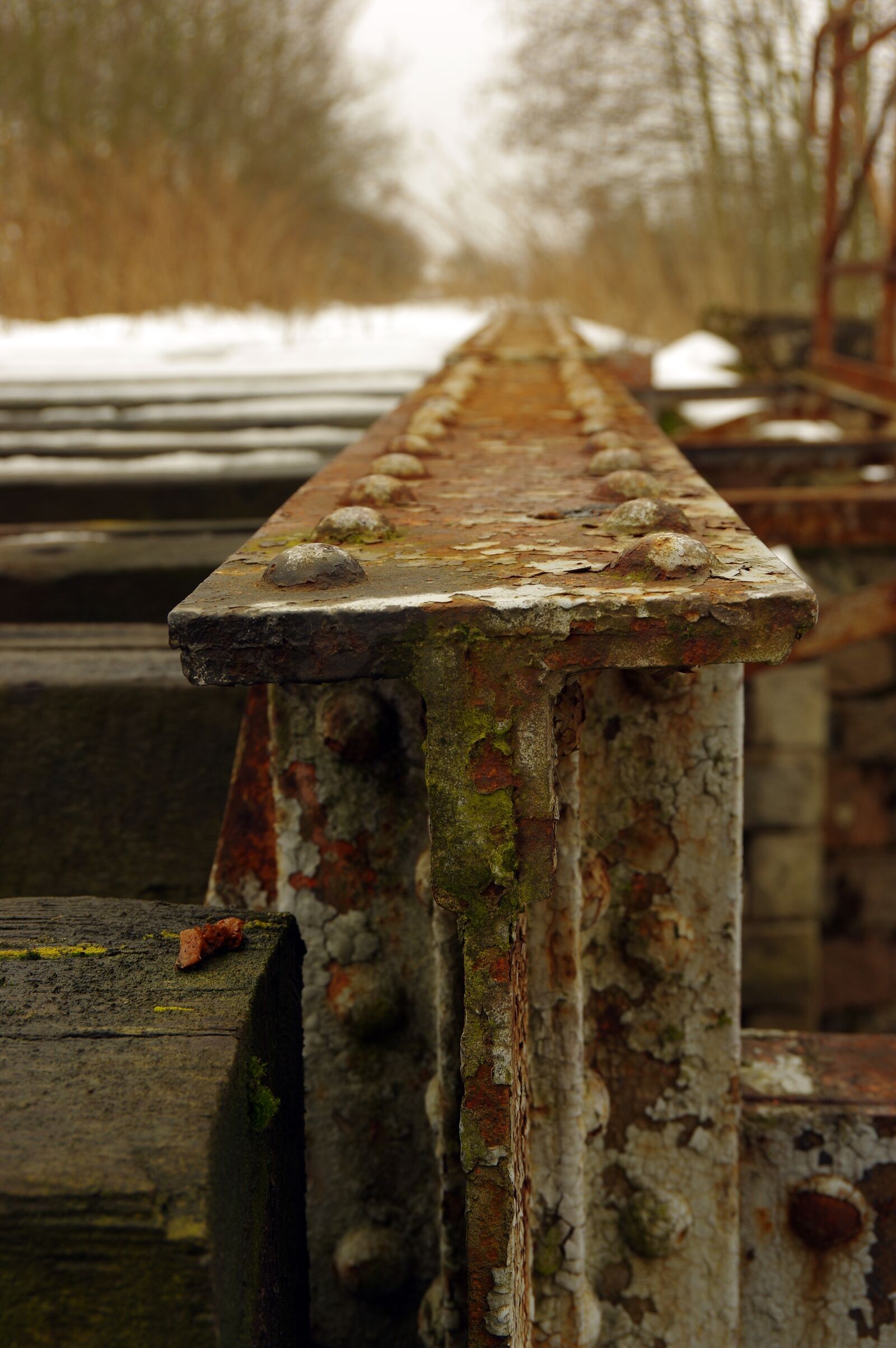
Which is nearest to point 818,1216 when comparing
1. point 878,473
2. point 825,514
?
point 825,514

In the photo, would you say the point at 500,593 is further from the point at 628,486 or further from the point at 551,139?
the point at 551,139

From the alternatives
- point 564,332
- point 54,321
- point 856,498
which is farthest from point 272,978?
point 54,321

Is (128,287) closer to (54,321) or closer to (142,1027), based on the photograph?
(54,321)

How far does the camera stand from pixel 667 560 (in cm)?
80

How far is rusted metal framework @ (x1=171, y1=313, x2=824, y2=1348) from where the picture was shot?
0.75 meters

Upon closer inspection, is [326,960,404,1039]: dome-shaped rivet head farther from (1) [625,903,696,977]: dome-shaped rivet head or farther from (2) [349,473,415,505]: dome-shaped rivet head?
(2) [349,473,415,505]: dome-shaped rivet head

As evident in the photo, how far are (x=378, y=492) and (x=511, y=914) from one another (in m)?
0.56

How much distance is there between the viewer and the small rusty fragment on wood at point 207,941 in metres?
0.82

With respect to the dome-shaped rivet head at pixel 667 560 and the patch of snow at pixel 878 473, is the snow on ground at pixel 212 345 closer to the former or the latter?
the patch of snow at pixel 878 473

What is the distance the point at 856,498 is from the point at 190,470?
64.1 inches

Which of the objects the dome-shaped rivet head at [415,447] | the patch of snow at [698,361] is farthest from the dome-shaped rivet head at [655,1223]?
the patch of snow at [698,361]

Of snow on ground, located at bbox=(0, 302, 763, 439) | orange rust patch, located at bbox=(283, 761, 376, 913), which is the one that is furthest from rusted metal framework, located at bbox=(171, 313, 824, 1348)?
snow on ground, located at bbox=(0, 302, 763, 439)

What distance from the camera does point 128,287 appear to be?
7320 millimetres

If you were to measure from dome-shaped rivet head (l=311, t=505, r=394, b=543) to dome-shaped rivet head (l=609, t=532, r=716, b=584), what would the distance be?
0.26 m
